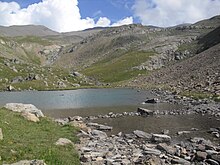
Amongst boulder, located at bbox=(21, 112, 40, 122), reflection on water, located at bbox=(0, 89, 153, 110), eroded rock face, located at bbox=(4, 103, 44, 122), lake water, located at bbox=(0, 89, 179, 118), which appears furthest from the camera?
reflection on water, located at bbox=(0, 89, 153, 110)

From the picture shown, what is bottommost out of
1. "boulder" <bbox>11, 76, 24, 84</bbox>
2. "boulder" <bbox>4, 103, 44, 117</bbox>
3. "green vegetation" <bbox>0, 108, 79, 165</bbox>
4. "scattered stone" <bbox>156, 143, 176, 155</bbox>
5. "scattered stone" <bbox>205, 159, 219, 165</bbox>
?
"scattered stone" <bbox>205, 159, 219, 165</bbox>

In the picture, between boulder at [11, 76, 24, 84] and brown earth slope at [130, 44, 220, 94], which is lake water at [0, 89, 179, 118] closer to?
brown earth slope at [130, 44, 220, 94]

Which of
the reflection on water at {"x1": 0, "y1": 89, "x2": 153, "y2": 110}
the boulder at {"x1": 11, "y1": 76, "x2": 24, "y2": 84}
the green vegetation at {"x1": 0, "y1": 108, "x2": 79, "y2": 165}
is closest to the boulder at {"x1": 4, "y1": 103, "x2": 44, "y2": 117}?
the green vegetation at {"x1": 0, "y1": 108, "x2": 79, "y2": 165}

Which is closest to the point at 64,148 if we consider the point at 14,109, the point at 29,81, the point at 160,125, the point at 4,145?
the point at 4,145

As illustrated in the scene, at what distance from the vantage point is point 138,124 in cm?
4766

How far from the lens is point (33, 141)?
86.8 ft

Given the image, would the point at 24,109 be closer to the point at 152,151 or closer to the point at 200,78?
the point at 152,151

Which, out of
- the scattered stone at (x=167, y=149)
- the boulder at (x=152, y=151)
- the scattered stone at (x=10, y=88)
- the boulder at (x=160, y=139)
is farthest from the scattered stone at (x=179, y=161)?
the scattered stone at (x=10, y=88)

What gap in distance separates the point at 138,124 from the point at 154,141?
43.7 ft

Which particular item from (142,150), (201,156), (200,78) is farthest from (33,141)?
(200,78)

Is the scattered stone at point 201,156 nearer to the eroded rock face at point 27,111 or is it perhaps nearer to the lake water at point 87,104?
the eroded rock face at point 27,111

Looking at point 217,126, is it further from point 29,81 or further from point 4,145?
point 29,81

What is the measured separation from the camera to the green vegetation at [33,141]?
21.8 m

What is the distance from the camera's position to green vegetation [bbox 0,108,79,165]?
21844 mm
